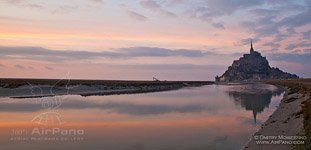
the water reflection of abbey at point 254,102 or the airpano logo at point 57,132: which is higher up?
the water reflection of abbey at point 254,102

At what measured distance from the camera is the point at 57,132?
19.5 meters

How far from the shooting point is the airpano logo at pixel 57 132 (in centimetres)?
1905

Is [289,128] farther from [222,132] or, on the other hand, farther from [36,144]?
[36,144]

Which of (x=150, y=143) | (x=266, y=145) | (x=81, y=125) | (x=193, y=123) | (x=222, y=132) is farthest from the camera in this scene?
(x=193, y=123)

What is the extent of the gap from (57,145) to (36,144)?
0.96 metres

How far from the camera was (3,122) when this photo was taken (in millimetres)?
23219

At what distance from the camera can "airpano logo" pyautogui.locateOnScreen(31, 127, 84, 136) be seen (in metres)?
19.0

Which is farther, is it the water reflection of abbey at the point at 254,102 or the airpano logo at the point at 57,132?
the water reflection of abbey at the point at 254,102

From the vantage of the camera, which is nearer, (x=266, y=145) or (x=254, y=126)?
(x=266, y=145)

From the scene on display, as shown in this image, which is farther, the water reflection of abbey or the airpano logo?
the water reflection of abbey

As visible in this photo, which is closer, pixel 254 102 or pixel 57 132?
pixel 57 132

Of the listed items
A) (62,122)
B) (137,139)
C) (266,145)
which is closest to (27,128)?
(62,122)

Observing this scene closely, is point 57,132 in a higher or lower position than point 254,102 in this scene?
lower

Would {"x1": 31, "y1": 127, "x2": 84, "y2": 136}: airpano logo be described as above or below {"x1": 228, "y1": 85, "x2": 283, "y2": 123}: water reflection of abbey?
below
